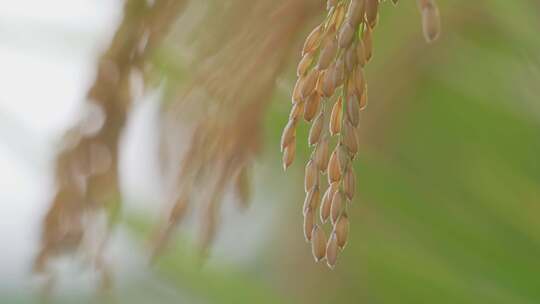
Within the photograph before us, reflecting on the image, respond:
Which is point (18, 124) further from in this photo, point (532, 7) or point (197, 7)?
point (532, 7)

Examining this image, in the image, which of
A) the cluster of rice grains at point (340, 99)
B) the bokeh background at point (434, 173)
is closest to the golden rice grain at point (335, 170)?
the cluster of rice grains at point (340, 99)

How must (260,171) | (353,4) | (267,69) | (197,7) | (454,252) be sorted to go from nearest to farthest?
(353,4) → (267,69) → (197,7) → (454,252) → (260,171)

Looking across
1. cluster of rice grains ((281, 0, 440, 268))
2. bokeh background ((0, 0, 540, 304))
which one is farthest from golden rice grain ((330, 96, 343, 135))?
bokeh background ((0, 0, 540, 304))

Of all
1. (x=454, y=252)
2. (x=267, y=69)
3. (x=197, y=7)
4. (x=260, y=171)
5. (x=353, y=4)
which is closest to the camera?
(x=353, y=4)

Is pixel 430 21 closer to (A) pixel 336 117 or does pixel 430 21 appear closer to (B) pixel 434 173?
(A) pixel 336 117

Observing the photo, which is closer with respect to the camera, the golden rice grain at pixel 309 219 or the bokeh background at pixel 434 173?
the golden rice grain at pixel 309 219

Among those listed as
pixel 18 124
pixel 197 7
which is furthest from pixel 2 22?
pixel 197 7

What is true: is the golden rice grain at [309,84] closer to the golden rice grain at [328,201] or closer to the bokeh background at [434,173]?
the golden rice grain at [328,201]

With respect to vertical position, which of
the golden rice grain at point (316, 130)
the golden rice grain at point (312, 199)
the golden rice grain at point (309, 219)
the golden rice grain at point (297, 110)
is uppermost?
the golden rice grain at point (297, 110)
